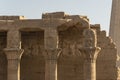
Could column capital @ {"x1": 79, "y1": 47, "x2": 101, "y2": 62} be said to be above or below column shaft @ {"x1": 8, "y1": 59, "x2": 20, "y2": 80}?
above

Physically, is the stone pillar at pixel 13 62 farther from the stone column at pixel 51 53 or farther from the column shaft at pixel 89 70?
the column shaft at pixel 89 70

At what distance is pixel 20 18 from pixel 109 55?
4633mm

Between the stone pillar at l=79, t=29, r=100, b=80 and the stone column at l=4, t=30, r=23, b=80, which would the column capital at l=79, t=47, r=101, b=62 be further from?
the stone column at l=4, t=30, r=23, b=80

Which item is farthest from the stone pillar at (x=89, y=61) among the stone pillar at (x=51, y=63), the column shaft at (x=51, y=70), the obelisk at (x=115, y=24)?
the obelisk at (x=115, y=24)

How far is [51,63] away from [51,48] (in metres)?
0.69

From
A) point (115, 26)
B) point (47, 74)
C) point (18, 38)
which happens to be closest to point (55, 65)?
point (47, 74)

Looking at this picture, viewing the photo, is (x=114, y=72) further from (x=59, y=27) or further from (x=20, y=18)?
(x=20, y=18)

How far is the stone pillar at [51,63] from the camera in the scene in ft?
84.1

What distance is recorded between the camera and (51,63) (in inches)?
Answer: 1012

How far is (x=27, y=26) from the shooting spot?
26125 mm

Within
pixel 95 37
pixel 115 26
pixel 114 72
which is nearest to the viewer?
pixel 95 37

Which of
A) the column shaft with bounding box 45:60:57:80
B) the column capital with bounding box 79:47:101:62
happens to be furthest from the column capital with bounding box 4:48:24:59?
the column capital with bounding box 79:47:101:62

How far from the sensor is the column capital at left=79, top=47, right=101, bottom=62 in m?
24.9

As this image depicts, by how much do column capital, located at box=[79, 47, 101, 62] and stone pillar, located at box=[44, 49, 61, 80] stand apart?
1283mm
